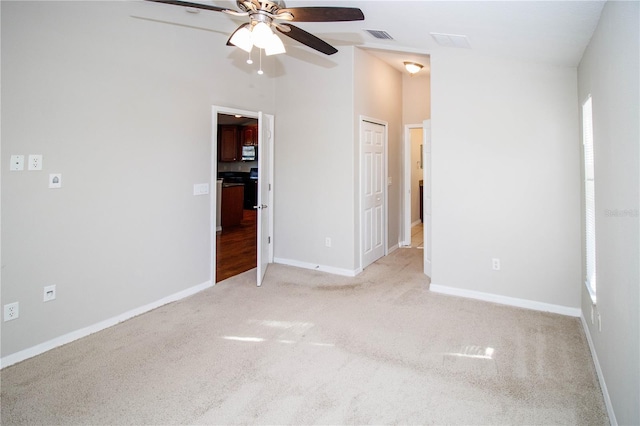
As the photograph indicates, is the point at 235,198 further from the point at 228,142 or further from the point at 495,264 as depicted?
the point at 495,264

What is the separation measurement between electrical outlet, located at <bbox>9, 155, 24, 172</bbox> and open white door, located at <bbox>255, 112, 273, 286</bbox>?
2.17 metres

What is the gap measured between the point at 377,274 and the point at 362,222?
2.34 ft

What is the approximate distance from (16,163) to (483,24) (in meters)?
3.47

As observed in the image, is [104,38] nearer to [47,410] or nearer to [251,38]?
[251,38]

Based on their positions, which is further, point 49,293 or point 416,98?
point 416,98

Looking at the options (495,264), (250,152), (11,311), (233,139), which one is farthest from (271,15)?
(250,152)

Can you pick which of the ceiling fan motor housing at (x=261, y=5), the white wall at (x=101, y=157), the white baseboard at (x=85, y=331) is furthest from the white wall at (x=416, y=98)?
the white baseboard at (x=85, y=331)

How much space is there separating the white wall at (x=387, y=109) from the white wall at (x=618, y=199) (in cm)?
268

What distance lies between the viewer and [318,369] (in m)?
2.51

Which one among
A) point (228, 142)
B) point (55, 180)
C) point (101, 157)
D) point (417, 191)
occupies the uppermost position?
point (228, 142)

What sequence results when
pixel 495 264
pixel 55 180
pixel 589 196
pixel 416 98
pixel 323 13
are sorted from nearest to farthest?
pixel 323 13, pixel 55 180, pixel 589 196, pixel 495 264, pixel 416 98

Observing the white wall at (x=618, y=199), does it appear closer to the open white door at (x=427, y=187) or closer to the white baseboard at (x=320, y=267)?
the open white door at (x=427, y=187)

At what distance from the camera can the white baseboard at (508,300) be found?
3443 millimetres

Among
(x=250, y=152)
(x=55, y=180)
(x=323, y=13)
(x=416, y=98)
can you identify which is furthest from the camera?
(x=250, y=152)
